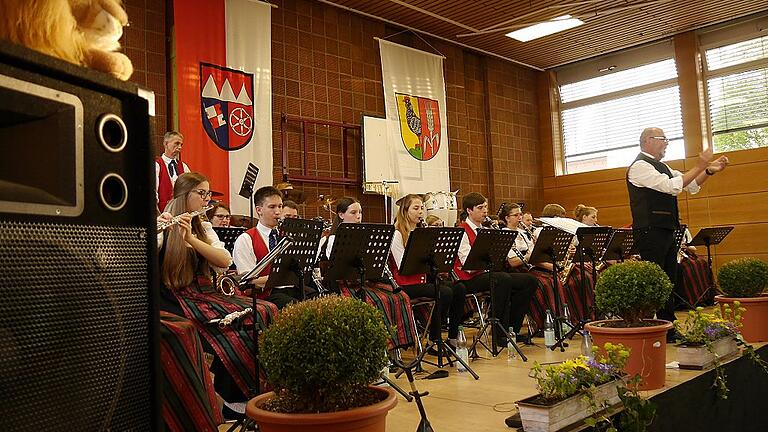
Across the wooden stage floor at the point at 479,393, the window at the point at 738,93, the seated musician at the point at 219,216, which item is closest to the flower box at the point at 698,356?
the wooden stage floor at the point at 479,393

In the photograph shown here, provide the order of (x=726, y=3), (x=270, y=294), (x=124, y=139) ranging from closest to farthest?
(x=124, y=139)
(x=270, y=294)
(x=726, y=3)

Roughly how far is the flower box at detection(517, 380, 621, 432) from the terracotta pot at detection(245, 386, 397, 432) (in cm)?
98

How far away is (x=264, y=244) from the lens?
4285 millimetres

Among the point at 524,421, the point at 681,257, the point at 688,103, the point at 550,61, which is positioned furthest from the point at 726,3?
the point at 524,421

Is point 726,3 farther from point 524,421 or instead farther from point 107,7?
point 107,7

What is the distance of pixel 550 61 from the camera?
12.0 metres

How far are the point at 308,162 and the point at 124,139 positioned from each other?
7.53m

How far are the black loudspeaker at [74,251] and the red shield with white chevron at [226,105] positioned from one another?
21.4ft

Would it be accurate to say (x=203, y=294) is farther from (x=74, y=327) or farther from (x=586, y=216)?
(x=586, y=216)

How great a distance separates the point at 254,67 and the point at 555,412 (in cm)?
633

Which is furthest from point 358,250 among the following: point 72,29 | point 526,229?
point 526,229

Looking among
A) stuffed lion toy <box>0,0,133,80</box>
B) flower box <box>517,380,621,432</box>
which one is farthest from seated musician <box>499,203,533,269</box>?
stuffed lion toy <box>0,0,133,80</box>

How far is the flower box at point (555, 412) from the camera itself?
2.61 meters

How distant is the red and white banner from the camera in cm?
724
